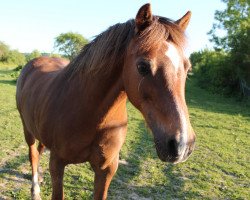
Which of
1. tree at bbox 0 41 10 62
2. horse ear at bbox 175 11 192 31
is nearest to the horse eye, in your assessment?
horse ear at bbox 175 11 192 31

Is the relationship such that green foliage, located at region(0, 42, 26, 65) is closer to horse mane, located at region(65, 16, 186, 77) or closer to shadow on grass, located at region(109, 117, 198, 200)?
shadow on grass, located at region(109, 117, 198, 200)

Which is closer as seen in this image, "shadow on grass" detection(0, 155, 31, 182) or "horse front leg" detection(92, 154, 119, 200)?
"horse front leg" detection(92, 154, 119, 200)

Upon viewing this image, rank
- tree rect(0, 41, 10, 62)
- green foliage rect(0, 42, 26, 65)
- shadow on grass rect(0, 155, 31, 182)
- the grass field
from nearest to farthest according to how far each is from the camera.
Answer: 1. the grass field
2. shadow on grass rect(0, 155, 31, 182)
3. tree rect(0, 41, 10, 62)
4. green foliage rect(0, 42, 26, 65)

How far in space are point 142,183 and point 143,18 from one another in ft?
10.3

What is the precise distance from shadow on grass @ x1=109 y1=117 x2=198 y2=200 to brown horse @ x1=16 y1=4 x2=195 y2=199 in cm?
143

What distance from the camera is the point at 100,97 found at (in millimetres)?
2459

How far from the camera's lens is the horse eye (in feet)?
6.08

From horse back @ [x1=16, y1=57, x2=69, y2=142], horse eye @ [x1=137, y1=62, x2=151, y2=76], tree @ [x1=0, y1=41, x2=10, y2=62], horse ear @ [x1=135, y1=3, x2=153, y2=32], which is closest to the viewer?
horse eye @ [x1=137, y1=62, x2=151, y2=76]

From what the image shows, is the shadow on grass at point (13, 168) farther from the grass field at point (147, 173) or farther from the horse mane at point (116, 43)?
the horse mane at point (116, 43)

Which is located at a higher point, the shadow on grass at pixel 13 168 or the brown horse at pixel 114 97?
the brown horse at pixel 114 97

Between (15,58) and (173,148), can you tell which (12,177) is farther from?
(15,58)

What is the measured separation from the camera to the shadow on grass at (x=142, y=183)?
167 inches

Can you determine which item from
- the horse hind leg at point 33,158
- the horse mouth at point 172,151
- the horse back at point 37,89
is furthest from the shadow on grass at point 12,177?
the horse mouth at point 172,151

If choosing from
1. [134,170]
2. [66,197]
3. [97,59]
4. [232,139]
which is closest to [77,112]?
[97,59]
